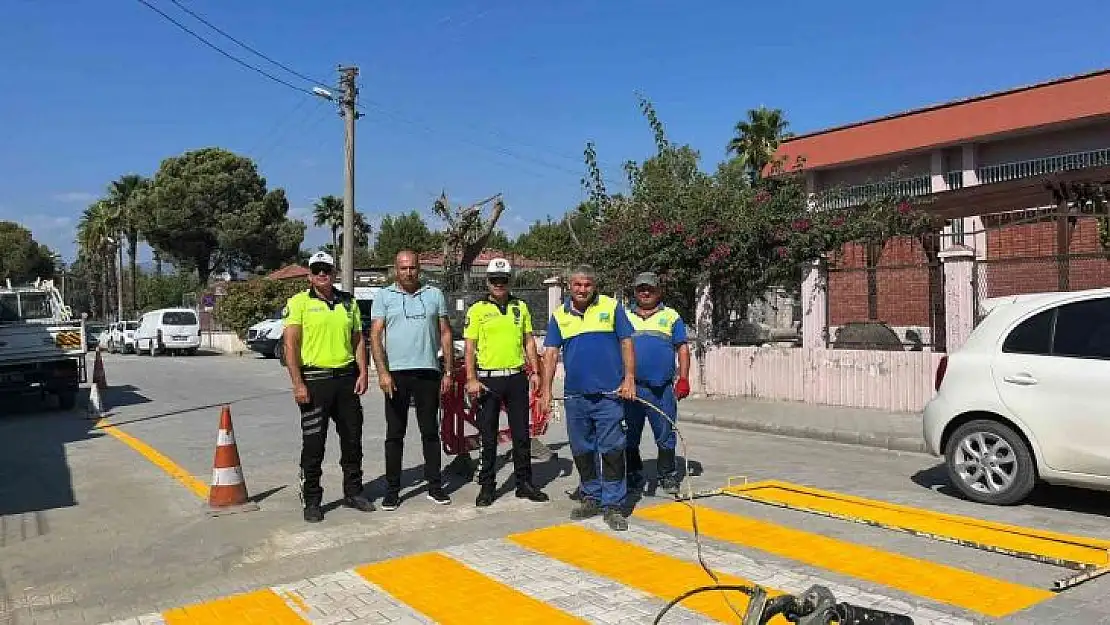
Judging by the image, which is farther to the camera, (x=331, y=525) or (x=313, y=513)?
(x=313, y=513)

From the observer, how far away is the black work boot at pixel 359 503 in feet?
22.8

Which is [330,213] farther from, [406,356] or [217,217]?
[406,356]

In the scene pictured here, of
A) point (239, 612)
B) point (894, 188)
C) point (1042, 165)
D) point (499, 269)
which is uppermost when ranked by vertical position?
point (1042, 165)

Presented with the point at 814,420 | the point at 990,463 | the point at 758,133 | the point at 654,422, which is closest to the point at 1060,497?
the point at 990,463

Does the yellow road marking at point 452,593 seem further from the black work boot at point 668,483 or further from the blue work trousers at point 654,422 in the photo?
the black work boot at point 668,483

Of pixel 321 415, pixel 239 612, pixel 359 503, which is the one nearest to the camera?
pixel 239 612

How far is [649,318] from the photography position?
7535 millimetres

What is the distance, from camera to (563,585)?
16.4 ft

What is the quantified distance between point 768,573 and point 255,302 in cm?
3631

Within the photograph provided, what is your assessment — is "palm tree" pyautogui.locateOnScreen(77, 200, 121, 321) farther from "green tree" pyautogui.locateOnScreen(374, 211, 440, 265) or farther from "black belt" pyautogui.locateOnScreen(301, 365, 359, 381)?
"black belt" pyautogui.locateOnScreen(301, 365, 359, 381)

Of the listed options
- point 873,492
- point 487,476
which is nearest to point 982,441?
point 873,492

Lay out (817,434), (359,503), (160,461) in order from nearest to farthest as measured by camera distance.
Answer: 1. (359,503)
2. (160,461)
3. (817,434)

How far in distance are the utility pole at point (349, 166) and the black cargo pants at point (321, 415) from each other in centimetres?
1717

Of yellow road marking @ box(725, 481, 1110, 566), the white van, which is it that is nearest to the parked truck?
yellow road marking @ box(725, 481, 1110, 566)
